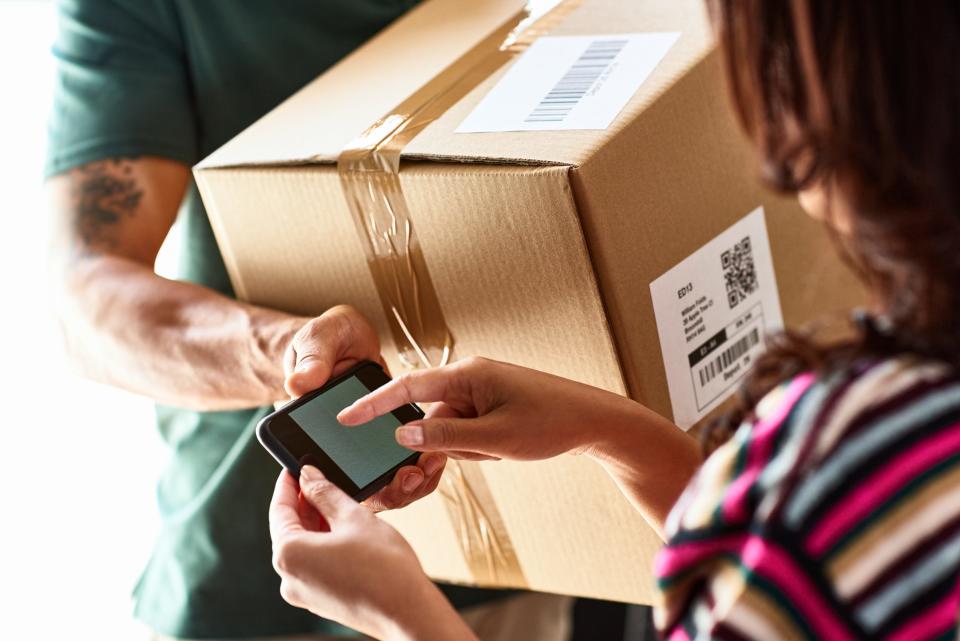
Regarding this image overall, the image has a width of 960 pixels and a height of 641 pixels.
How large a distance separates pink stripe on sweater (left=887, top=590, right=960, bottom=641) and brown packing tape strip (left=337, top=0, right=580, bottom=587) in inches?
17.8

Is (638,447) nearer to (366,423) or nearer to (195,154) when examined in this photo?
(366,423)

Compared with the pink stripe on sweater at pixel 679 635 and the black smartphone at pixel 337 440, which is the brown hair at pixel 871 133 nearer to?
the pink stripe on sweater at pixel 679 635

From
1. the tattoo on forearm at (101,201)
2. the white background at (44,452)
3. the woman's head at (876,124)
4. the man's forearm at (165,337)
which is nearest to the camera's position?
the woman's head at (876,124)

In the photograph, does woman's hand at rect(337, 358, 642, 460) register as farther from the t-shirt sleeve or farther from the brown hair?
the t-shirt sleeve

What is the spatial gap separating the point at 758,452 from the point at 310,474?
13.7 inches

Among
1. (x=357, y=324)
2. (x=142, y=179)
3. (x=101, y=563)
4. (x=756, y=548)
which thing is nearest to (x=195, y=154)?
(x=142, y=179)

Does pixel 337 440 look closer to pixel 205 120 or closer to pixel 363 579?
pixel 363 579

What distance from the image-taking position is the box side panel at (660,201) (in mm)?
731

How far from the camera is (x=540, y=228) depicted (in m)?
0.73

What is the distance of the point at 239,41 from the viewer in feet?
3.68

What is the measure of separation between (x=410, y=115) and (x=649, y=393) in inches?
11.2

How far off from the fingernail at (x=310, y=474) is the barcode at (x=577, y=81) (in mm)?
297

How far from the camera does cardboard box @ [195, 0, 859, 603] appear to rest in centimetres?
74

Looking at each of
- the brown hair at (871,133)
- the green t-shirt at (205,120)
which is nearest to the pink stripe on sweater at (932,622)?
the brown hair at (871,133)
